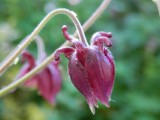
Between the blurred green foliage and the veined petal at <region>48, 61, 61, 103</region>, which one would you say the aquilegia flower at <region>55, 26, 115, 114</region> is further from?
the blurred green foliage

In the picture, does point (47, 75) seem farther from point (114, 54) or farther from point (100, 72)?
point (114, 54)

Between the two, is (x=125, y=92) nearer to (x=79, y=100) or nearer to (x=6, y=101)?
(x=79, y=100)

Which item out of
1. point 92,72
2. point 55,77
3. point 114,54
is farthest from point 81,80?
point 114,54

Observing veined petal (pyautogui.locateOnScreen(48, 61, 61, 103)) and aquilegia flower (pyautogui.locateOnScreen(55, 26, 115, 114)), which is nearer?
aquilegia flower (pyautogui.locateOnScreen(55, 26, 115, 114))

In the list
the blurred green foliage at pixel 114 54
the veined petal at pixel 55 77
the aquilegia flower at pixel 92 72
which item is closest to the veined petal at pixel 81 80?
the aquilegia flower at pixel 92 72

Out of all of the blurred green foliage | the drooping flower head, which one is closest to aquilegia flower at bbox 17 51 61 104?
the drooping flower head
